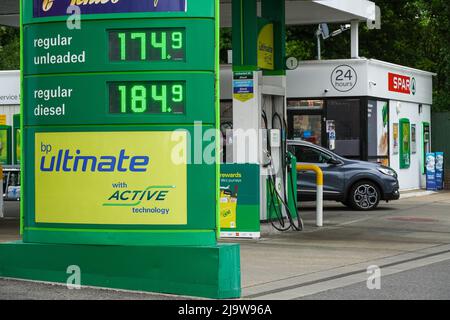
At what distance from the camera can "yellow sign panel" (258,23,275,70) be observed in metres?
18.7

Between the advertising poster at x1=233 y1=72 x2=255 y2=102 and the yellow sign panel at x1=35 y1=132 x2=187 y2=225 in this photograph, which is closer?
the yellow sign panel at x1=35 y1=132 x2=187 y2=225

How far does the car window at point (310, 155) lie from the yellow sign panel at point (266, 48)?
5190mm

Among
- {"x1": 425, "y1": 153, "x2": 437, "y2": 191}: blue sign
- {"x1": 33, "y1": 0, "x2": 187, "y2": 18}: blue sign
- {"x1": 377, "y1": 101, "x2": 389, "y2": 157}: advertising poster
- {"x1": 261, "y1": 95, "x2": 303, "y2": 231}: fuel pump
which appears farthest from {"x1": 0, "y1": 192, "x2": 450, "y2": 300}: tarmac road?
{"x1": 425, "y1": 153, "x2": 437, "y2": 191}: blue sign

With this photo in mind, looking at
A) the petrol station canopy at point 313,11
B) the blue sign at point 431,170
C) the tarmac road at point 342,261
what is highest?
the petrol station canopy at point 313,11

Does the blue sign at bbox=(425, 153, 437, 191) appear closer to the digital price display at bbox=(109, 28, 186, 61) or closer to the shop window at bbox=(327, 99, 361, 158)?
the shop window at bbox=(327, 99, 361, 158)

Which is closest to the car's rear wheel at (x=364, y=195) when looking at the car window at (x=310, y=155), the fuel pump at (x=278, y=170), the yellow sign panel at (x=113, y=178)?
the car window at (x=310, y=155)

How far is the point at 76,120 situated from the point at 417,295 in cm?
416

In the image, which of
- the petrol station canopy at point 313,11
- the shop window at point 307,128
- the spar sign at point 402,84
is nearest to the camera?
the petrol station canopy at point 313,11

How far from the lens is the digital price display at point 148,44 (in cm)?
1050

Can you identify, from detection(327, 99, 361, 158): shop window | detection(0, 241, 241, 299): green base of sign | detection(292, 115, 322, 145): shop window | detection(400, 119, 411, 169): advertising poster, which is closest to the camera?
detection(0, 241, 241, 299): green base of sign

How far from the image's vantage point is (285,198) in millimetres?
18953

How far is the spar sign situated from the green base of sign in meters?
20.5

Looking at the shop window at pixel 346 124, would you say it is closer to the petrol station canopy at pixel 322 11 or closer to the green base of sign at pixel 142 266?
the petrol station canopy at pixel 322 11
